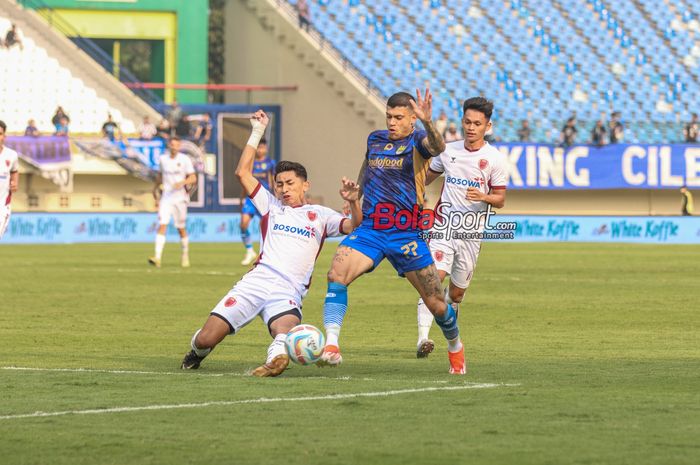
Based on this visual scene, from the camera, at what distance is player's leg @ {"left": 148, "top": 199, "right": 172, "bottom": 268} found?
2700 cm

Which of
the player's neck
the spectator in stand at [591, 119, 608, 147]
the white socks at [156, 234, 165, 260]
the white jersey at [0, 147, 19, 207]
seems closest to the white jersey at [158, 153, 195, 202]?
the white socks at [156, 234, 165, 260]

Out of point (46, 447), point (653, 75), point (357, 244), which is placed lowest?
point (46, 447)

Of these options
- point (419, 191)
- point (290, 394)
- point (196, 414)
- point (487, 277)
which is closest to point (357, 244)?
point (419, 191)

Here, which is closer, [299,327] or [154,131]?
[299,327]

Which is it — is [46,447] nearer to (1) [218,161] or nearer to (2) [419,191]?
(2) [419,191]

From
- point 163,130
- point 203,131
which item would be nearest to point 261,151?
point 163,130

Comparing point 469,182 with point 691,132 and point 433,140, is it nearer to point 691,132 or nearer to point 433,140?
point 433,140

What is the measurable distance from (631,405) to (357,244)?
2.75m

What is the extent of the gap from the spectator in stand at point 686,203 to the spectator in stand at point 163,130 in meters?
16.1

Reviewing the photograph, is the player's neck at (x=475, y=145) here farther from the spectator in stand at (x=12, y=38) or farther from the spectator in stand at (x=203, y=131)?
the spectator in stand at (x=203, y=131)

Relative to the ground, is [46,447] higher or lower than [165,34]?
lower

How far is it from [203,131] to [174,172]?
19.9 m

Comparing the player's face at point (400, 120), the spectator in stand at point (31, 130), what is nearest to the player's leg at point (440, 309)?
the player's face at point (400, 120)

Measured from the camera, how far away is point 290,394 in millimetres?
9328
